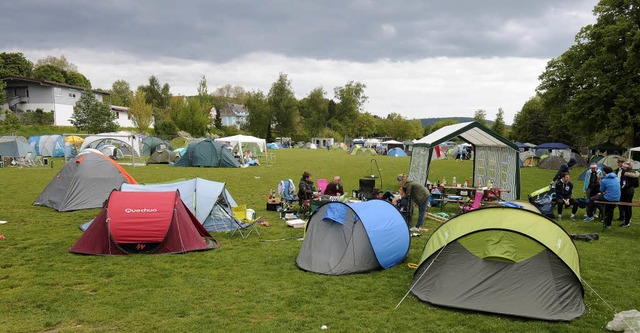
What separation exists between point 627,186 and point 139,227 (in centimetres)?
1262

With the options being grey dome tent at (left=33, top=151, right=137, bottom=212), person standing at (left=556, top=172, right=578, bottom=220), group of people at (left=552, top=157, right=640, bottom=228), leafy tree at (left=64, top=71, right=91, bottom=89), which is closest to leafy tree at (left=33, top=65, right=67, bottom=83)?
leafy tree at (left=64, top=71, right=91, bottom=89)

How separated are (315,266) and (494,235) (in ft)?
10.4

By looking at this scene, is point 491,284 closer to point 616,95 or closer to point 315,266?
point 315,266

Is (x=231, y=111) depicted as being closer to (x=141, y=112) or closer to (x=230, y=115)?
(x=230, y=115)

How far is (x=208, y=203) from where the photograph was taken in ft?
34.5

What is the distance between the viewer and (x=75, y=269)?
766cm

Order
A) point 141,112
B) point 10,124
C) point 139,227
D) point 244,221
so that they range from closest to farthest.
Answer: point 139,227
point 244,221
point 10,124
point 141,112

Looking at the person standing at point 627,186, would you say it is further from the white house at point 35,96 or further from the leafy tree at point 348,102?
the leafy tree at point 348,102

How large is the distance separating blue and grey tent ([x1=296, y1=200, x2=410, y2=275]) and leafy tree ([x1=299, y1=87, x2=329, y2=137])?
76514 millimetres

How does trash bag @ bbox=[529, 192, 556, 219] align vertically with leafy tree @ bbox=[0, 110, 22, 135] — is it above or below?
below

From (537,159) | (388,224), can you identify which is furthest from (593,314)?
(537,159)

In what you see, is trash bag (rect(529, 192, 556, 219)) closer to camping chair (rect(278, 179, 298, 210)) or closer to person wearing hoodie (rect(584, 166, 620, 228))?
person wearing hoodie (rect(584, 166, 620, 228))

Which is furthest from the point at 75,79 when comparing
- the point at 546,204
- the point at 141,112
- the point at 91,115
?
the point at 546,204

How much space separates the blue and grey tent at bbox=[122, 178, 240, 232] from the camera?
10.4m
